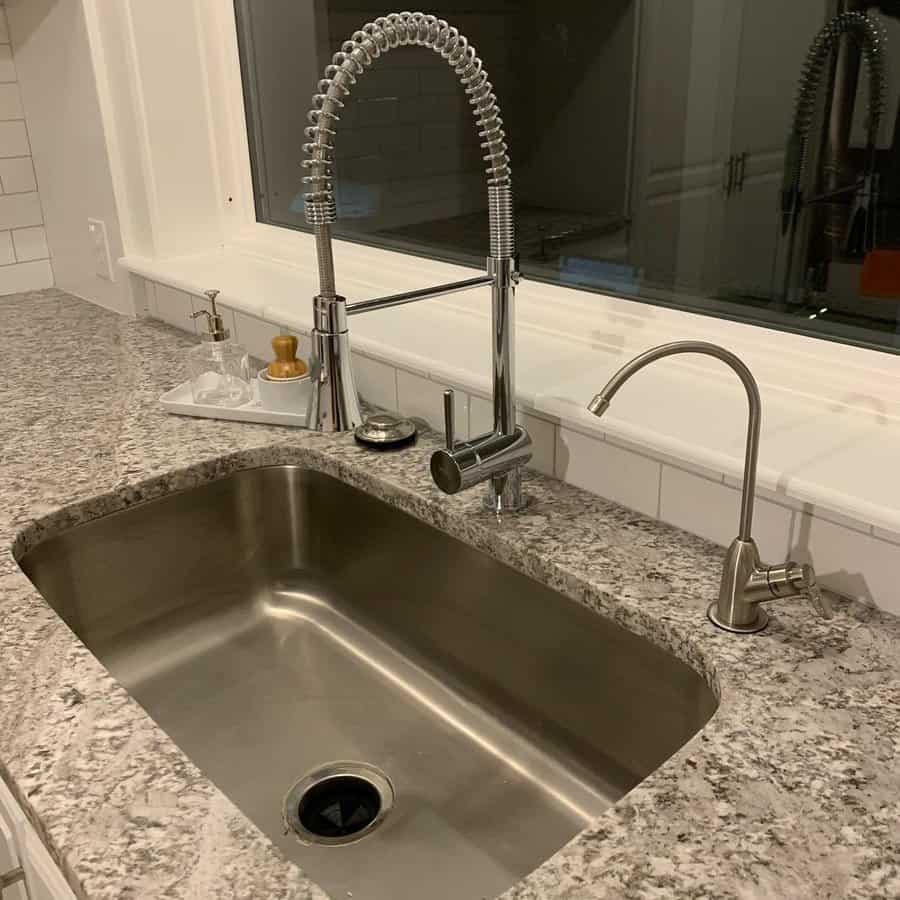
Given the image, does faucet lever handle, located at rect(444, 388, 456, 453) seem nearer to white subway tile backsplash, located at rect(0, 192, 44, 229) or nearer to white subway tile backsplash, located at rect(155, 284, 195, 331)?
white subway tile backsplash, located at rect(155, 284, 195, 331)

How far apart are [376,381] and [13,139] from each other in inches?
45.2

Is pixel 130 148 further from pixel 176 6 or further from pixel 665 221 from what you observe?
pixel 665 221

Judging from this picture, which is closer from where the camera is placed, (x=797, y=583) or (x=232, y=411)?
(x=797, y=583)

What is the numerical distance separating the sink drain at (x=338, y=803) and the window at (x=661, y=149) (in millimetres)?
691

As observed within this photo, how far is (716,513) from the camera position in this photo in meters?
0.93

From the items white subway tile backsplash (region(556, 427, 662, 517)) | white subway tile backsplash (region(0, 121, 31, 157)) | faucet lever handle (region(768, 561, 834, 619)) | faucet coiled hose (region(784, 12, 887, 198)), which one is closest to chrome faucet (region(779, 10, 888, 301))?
faucet coiled hose (region(784, 12, 887, 198))

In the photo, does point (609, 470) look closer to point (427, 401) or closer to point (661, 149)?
point (427, 401)

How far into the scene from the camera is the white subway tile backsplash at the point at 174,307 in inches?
65.5

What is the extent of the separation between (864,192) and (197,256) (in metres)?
1.19

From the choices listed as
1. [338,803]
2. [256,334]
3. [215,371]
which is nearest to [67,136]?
[256,334]

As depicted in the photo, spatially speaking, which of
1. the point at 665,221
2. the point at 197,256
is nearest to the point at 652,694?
the point at 665,221

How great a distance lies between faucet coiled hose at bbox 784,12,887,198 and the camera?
0.97m

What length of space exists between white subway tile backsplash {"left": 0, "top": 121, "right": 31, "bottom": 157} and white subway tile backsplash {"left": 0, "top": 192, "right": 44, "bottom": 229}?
0.08 meters

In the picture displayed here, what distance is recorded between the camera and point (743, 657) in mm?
778
